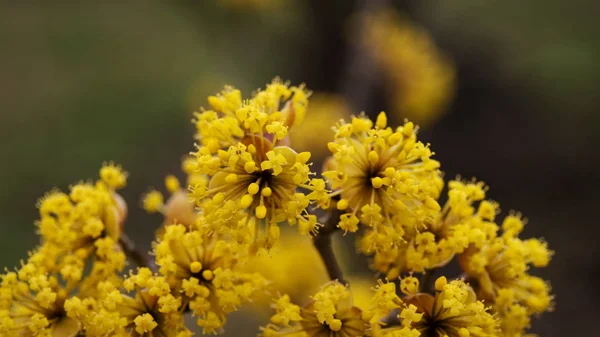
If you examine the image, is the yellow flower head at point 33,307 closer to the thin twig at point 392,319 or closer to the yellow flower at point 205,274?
the yellow flower at point 205,274

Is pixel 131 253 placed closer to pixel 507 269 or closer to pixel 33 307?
pixel 33 307

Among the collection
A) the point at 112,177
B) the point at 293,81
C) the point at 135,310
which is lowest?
the point at 135,310

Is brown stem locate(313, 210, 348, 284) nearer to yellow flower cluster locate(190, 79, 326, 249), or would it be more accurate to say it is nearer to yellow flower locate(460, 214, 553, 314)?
yellow flower cluster locate(190, 79, 326, 249)

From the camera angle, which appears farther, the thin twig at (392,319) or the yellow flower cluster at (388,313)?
the thin twig at (392,319)


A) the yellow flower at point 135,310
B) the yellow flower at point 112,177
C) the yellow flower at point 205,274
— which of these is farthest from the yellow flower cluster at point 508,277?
the yellow flower at point 112,177

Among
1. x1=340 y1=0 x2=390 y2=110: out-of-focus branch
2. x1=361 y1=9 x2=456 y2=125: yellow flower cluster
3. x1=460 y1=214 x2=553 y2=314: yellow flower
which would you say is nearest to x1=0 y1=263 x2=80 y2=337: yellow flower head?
x1=460 y1=214 x2=553 y2=314: yellow flower

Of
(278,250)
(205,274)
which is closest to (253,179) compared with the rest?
(278,250)

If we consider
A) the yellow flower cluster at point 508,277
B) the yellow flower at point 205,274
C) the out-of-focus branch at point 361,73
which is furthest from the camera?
the out-of-focus branch at point 361,73
